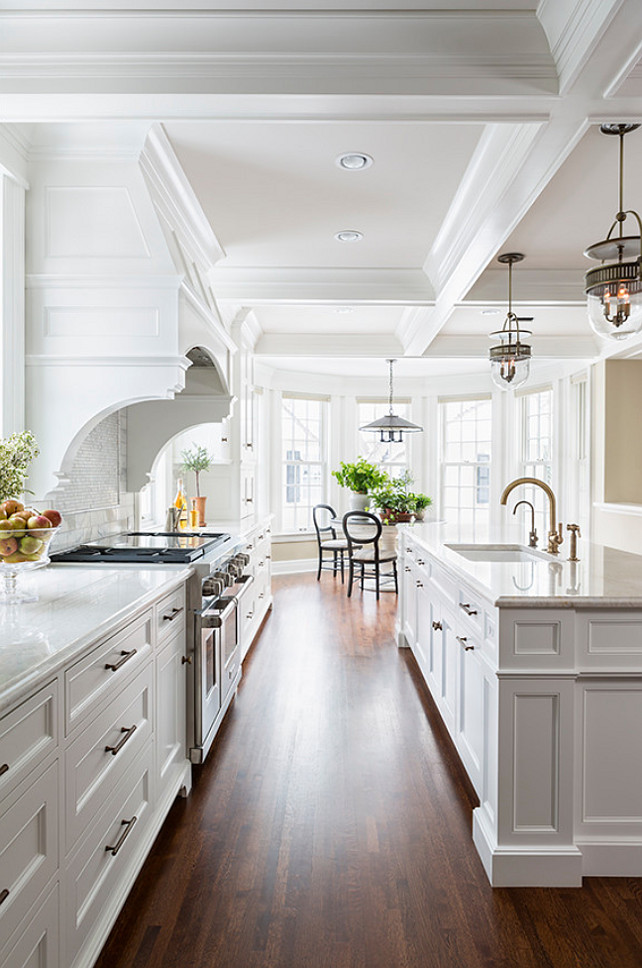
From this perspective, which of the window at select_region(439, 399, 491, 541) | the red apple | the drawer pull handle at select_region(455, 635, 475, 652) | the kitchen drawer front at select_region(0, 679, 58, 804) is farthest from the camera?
the window at select_region(439, 399, 491, 541)

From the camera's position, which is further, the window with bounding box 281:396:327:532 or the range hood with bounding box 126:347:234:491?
the window with bounding box 281:396:327:532

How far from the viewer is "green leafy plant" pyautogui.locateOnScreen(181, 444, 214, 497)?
16.8 ft

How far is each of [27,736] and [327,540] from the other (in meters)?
7.55

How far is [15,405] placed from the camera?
2545 millimetres

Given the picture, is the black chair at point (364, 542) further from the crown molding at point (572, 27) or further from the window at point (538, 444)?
the crown molding at point (572, 27)

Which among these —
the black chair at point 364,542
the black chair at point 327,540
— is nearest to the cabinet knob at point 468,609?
the black chair at point 364,542

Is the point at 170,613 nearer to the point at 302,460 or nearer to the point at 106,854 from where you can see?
the point at 106,854

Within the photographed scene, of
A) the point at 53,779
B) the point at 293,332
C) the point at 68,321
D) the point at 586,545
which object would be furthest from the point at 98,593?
the point at 293,332

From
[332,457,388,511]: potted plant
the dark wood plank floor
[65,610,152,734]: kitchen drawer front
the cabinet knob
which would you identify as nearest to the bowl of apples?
[65,610,152,734]: kitchen drawer front

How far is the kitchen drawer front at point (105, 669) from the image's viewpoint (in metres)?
1.51

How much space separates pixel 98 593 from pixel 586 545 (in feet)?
8.48

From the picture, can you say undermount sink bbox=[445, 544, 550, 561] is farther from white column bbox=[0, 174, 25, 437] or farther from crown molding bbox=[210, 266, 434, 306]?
white column bbox=[0, 174, 25, 437]

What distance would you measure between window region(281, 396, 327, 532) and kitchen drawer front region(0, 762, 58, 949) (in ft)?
24.5

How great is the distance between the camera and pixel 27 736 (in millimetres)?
1280
